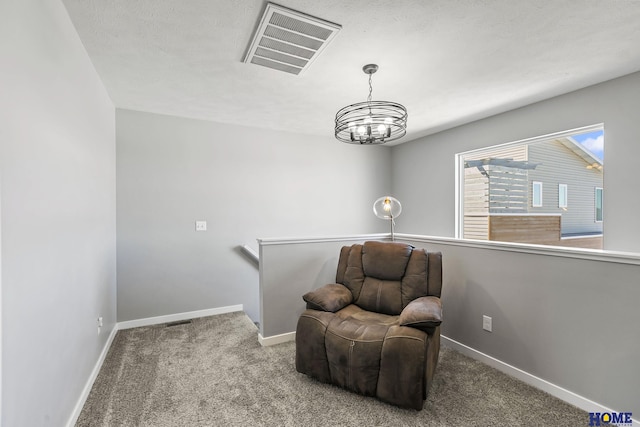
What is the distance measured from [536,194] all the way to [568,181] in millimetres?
330

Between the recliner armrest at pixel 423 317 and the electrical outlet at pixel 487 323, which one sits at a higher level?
the recliner armrest at pixel 423 317

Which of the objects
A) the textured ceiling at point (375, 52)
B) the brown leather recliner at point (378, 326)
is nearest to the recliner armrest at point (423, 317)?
the brown leather recliner at point (378, 326)

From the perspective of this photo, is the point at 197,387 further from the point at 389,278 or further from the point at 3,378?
the point at 389,278

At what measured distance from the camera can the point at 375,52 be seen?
219 cm

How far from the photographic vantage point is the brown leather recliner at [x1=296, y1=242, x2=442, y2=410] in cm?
187

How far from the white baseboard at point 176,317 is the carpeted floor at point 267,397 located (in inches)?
26.8

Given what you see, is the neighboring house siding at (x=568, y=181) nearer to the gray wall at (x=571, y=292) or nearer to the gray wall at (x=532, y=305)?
the gray wall at (x=571, y=292)

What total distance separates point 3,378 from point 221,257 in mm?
2783

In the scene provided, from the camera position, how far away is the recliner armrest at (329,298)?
7.84 ft

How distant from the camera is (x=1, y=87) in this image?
1088 millimetres

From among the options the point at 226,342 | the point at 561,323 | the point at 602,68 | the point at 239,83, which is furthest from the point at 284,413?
the point at 602,68

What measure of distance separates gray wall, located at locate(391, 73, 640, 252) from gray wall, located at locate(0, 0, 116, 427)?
3943 millimetres

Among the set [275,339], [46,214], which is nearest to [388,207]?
[275,339]

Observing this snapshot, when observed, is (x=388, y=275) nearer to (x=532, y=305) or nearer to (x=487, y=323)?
(x=487, y=323)
